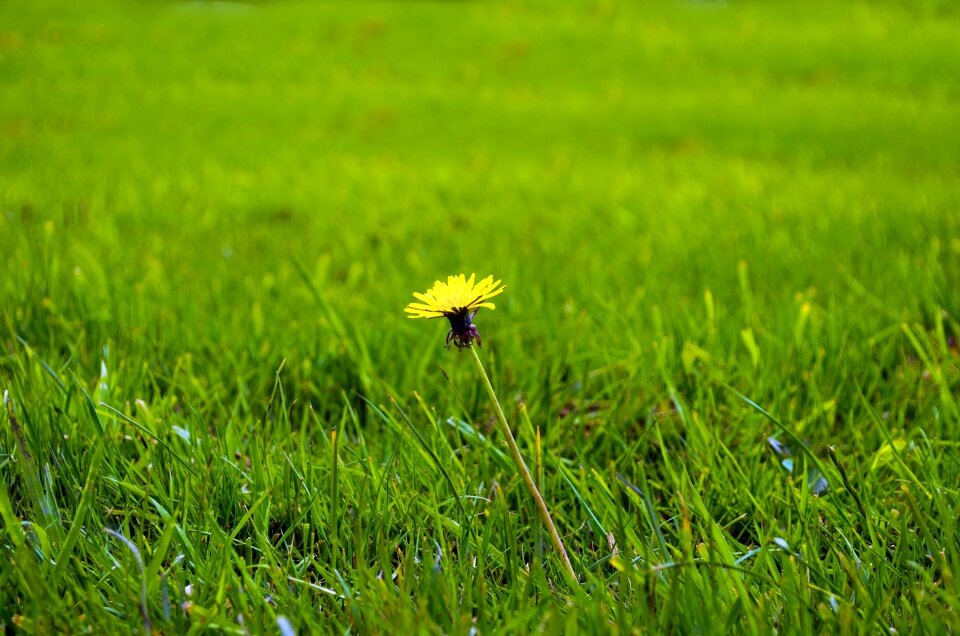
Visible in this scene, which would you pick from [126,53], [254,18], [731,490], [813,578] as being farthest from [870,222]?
[254,18]

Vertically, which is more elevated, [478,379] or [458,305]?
[458,305]

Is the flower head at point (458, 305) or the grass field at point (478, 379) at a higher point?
the flower head at point (458, 305)

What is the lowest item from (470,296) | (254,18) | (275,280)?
(275,280)

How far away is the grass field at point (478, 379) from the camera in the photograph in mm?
1011

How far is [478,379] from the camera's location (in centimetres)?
179

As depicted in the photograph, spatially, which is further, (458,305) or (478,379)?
(478,379)

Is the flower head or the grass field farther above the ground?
the flower head

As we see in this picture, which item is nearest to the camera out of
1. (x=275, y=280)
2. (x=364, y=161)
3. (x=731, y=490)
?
(x=731, y=490)

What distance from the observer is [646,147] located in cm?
630

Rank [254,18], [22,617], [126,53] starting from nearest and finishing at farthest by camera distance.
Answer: [22,617] < [126,53] < [254,18]

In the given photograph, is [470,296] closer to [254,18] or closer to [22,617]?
[22,617]

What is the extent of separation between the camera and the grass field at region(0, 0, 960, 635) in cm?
101

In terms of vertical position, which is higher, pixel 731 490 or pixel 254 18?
pixel 254 18

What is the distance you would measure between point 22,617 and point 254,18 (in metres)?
12.2
